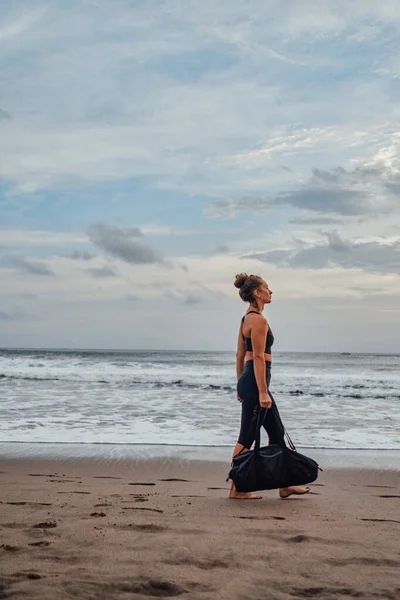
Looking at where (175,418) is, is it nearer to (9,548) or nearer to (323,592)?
(9,548)

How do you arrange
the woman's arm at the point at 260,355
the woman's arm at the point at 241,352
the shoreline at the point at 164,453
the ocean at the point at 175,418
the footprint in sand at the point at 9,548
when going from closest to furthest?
the footprint in sand at the point at 9,548 → the woman's arm at the point at 260,355 → the woman's arm at the point at 241,352 → the shoreline at the point at 164,453 → the ocean at the point at 175,418

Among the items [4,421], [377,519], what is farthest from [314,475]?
[4,421]

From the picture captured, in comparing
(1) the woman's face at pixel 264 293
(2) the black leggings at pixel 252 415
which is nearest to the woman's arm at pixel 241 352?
(2) the black leggings at pixel 252 415

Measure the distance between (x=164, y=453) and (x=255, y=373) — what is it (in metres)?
3.16

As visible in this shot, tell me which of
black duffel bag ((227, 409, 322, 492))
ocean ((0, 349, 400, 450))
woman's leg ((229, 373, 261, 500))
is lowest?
ocean ((0, 349, 400, 450))

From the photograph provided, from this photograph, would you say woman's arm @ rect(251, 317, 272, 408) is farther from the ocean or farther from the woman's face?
the ocean

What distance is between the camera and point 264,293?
534 centimetres

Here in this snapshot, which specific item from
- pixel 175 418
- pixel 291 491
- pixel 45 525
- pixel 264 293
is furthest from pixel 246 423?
pixel 175 418

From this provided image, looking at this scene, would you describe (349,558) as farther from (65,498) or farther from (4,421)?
(4,421)

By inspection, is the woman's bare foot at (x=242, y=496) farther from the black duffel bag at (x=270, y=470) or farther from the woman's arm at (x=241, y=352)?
the woman's arm at (x=241, y=352)

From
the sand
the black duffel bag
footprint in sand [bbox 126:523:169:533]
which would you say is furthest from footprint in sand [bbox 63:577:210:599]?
the black duffel bag

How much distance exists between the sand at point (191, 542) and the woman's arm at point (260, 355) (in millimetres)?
929

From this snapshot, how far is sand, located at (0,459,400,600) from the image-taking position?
2.85 meters

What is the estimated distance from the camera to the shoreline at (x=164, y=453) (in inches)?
286
